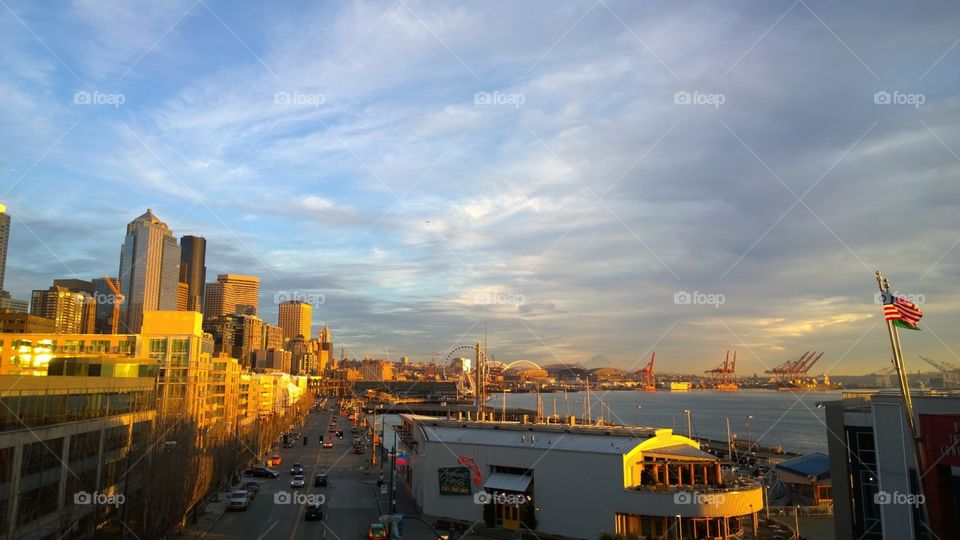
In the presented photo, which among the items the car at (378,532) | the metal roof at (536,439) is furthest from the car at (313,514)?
the metal roof at (536,439)

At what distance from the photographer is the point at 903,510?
71.5ft

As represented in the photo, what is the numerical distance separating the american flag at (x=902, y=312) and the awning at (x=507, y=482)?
23.2 meters

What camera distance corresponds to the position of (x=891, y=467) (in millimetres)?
22438

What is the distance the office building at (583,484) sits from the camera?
108 feet

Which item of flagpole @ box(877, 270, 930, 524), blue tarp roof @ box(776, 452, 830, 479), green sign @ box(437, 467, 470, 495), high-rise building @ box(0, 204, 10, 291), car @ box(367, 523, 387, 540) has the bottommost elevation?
car @ box(367, 523, 387, 540)

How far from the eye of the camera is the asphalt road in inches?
1453

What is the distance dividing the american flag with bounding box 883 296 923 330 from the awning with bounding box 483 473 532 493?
76.1ft

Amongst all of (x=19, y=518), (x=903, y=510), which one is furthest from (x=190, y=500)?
(x=903, y=510)

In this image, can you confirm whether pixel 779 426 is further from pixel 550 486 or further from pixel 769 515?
pixel 550 486

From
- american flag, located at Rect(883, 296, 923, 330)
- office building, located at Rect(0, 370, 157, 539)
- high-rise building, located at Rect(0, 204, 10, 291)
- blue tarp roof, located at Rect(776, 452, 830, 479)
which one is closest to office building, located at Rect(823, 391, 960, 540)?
american flag, located at Rect(883, 296, 923, 330)

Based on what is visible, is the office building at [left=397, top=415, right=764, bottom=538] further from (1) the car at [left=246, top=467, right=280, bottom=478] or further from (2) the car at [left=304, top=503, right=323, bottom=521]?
(1) the car at [left=246, top=467, right=280, bottom=478]

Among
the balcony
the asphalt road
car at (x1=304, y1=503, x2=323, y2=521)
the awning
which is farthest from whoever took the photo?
car at (x1=304, y1=503, x2=323, y2=521)

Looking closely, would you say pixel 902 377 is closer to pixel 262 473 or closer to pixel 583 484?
pixel 583 484

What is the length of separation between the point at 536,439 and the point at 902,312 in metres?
23.7
